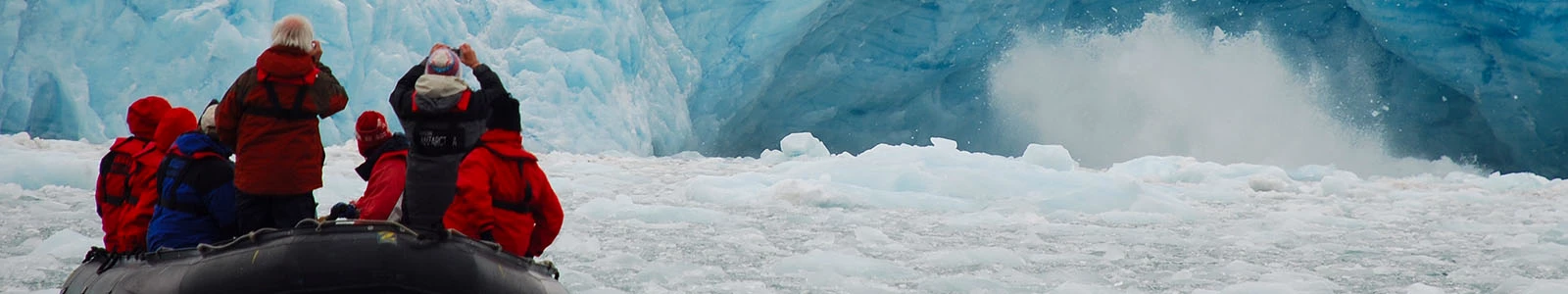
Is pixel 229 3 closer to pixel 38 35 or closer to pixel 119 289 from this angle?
pixel 38 35

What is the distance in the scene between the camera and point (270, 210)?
2598 millimetres

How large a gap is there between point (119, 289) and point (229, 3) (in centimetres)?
793

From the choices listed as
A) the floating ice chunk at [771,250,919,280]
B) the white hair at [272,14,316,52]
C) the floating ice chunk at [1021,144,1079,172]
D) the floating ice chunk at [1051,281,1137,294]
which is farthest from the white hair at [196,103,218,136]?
the floating ice chunk at [1021,144,1079,172]

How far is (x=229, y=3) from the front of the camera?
31.7 ft

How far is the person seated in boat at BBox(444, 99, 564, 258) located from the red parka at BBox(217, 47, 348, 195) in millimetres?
428

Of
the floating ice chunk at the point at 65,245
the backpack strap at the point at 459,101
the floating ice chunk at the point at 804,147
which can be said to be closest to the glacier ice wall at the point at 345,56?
the floating ice chunk at the point at 804,147

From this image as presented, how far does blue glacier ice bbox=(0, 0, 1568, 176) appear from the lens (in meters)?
9.53

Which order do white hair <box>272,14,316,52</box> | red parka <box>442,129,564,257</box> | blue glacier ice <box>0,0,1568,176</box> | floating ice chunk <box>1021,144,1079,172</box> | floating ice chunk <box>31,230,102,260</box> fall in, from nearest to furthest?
1. red parka <box>442,129,564,257</box>
2. white hair <box>272,14,316,52</box>
3. floating ice chunk <box>31,230,102,260</box>
4. blue glacier ice <box>0,0,1568,176</box>
5. floating ice chunk <box>1021,144,1079,172</box>

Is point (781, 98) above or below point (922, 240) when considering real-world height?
above

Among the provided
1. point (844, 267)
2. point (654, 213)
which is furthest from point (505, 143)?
point (654, 213)

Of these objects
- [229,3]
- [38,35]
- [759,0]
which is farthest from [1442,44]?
[38,35]

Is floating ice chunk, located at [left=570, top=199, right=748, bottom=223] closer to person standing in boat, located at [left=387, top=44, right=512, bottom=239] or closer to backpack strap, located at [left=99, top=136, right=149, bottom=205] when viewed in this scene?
backpack strap, located at [left=99, top=136, right=149, bottom=205]

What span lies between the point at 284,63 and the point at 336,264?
24.1 inches

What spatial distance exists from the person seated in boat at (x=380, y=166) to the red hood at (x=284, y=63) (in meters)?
0.15
